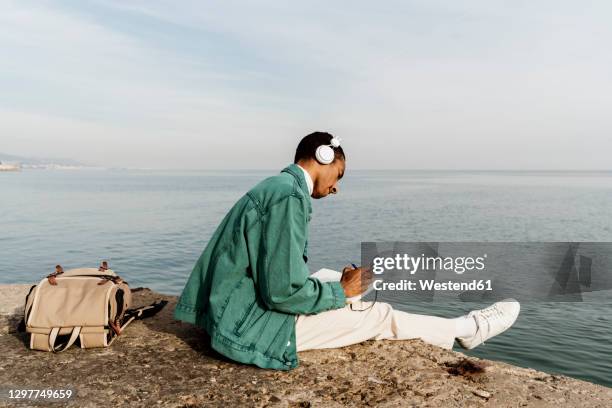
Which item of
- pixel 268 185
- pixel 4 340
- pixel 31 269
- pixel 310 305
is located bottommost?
pixel 31 269


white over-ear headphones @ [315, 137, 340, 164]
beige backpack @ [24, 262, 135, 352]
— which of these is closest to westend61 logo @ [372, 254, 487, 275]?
beige backpack @ [24, 262, 135, 352]

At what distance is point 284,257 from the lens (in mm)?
3504

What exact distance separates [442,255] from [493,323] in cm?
1727

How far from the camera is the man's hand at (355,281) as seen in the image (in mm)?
4027

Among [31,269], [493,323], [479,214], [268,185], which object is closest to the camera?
[268,185]

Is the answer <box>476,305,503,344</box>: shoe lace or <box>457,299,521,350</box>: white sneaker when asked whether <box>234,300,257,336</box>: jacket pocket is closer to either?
<box>457,299,521,350</box>: white sneaker

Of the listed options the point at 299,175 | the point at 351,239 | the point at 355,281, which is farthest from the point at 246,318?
the point at 351,239

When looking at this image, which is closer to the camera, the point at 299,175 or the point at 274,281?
the point at 274,281

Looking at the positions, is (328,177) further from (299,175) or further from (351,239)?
(351,239)

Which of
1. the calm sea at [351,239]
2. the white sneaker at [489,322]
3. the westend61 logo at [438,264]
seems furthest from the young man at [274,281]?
the westend61 logo at [438,264]

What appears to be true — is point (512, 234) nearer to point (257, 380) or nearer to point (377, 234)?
point (377, 234)

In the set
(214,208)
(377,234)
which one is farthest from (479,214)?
(214,208)

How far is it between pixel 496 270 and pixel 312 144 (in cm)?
1482

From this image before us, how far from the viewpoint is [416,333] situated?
15.4ft
